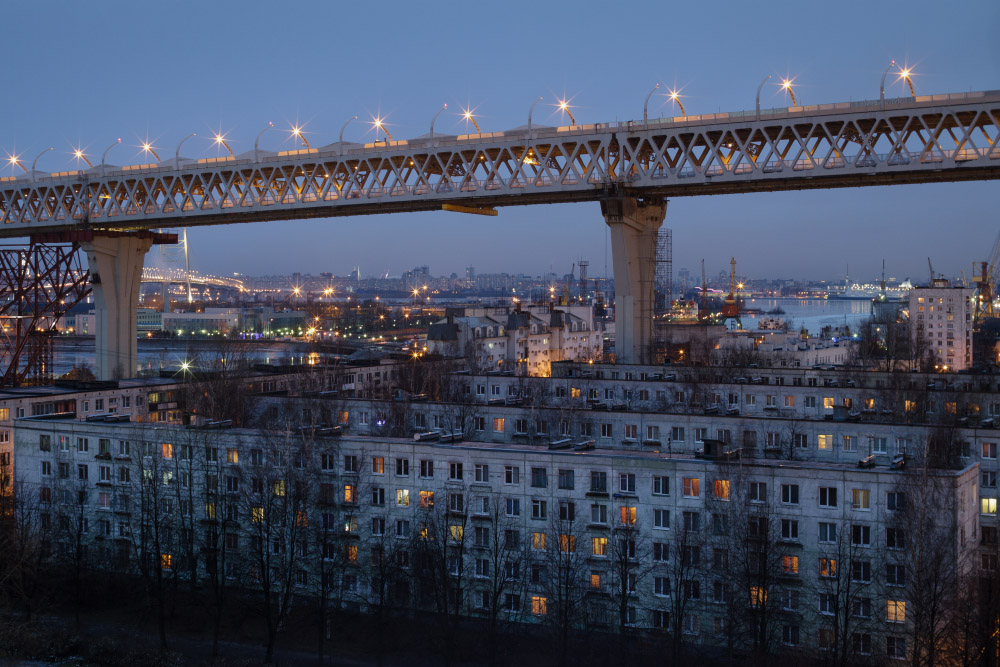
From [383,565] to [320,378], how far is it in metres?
25.4

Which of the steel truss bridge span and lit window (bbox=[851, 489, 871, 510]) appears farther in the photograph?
the steel truss bridge span

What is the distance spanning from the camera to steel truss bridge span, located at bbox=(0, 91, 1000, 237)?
1676 inches

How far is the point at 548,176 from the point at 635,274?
20.0ft

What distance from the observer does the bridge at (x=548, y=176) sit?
4281cm

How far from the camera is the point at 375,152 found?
5259 centimetres

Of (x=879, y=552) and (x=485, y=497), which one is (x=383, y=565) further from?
(x=879, y=552)

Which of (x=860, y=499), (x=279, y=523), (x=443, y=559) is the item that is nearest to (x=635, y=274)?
(x=279, y=523)

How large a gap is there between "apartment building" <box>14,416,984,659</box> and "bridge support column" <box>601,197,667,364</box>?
23250 mm

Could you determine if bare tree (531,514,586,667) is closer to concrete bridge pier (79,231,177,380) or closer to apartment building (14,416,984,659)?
apartment building (14,416,984,659)

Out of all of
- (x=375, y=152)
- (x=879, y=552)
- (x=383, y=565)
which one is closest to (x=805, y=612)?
(x=879, y=552)

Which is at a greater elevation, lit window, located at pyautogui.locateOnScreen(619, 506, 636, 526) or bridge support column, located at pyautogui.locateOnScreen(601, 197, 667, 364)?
bridge support column, located at pyautogui.locateOnScreen(601, 197, 667, 364)

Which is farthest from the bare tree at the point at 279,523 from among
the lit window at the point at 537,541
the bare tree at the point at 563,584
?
the bare tree at the point at 563,584

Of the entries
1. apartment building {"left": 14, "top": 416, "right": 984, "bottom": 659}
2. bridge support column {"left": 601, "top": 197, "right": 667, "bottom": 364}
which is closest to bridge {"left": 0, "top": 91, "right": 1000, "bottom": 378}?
bridge support column {"left": 601, "top": 197, "right": 667, "bottom": 364}

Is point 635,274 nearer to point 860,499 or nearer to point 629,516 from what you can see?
point 629,516
